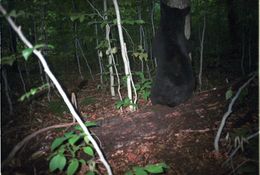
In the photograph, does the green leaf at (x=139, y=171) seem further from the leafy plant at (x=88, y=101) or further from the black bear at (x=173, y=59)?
the leafy plant at (x=88, y=101)

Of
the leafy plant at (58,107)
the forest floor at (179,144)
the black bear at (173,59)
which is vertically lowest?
the leafy plant at (58,107)

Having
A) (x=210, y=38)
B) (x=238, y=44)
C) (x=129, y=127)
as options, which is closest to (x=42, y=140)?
(x=129, y=127)

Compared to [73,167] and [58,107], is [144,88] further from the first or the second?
[73,167]

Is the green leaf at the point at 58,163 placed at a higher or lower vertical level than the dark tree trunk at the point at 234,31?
lower

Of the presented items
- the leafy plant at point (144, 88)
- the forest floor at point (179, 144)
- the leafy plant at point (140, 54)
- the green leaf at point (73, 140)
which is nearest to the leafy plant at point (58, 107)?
the forest floor at point (179, 144)

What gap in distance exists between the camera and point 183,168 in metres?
3.82

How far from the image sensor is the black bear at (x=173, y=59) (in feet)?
19.3

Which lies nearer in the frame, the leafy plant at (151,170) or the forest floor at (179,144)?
the leafy plant at (151,170)

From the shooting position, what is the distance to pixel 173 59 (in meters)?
5.94

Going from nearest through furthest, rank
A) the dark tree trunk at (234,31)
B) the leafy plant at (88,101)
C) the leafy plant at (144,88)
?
1. the leafy plant at (144,88)
2. the leafy plant at (88,101)
3. the dark tree trunk at (234,31)

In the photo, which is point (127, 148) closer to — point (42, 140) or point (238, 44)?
point (42, 140)

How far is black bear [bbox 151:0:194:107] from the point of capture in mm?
5883

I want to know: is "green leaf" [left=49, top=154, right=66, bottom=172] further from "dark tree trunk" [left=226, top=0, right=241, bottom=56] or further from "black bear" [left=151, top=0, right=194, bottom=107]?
"dark tree trunk" [left=226, top=0, right=241, bottom=56]

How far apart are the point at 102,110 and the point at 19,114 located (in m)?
2.30
